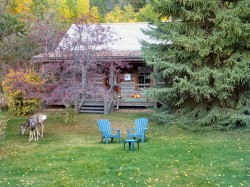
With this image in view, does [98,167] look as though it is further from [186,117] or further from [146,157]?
[186,117]

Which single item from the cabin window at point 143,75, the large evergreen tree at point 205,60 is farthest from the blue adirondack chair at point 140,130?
the cabin window at point 143,75

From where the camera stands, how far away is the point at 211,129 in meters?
15.3

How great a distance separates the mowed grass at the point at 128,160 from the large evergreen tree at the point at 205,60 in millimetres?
962

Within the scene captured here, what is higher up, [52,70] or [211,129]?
[52,70]

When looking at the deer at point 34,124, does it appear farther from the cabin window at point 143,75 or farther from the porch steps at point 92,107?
the cabin window at point 143,75

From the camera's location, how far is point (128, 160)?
11.1m

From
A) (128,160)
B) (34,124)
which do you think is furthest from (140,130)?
(34,124)

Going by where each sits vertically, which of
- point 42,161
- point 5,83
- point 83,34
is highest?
point 83,34

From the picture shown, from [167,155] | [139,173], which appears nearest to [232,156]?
[167,155]

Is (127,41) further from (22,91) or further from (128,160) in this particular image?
(128,160)

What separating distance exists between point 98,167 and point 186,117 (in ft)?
22.0

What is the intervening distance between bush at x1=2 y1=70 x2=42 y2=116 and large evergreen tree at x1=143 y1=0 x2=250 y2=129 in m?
5.76

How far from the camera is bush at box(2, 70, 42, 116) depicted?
715 inches

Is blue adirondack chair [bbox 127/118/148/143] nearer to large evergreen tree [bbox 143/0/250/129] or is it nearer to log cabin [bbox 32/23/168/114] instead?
large evergreen tree [bbox 143/0/250/129]
